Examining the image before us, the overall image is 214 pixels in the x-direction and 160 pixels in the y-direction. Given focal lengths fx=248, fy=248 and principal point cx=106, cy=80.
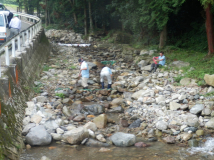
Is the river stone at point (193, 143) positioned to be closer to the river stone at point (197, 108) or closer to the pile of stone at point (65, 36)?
the river stone at point (197, 108)

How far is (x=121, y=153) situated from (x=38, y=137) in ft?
8.27

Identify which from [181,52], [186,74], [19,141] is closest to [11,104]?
[19,141]

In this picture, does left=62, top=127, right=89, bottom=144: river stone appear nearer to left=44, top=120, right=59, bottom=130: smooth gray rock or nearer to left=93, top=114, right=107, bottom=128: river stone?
left=44, top=120, right=59, bottom=130: smooth gray rock

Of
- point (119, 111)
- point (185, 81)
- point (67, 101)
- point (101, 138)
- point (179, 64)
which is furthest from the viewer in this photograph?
point (179, 64)

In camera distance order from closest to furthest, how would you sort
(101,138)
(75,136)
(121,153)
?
1. (121,153)
2. (75,136)
3. (101,138)

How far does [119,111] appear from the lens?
35.9 ft

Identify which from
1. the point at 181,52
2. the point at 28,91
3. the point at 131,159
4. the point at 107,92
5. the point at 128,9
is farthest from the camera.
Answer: the point at 128,9

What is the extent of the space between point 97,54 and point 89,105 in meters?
13.4

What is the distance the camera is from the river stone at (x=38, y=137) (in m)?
7.37

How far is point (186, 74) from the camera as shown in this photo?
13.4 m

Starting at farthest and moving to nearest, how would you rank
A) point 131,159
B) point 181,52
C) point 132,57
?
point 132,57 < point 181,52 < point 131,159

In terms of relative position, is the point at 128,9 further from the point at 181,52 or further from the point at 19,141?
the point at 19,141

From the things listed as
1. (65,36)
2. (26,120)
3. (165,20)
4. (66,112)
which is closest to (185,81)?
(66,112)

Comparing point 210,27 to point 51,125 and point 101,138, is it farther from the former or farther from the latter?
point 51,125
